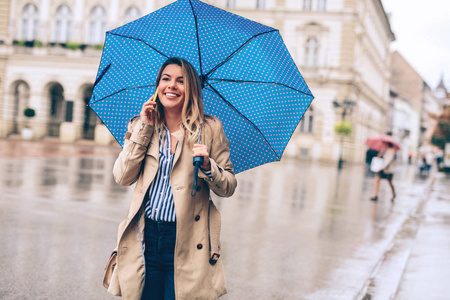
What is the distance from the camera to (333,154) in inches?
1519

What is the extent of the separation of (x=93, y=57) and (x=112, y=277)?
3760cm

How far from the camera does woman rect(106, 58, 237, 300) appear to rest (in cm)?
278

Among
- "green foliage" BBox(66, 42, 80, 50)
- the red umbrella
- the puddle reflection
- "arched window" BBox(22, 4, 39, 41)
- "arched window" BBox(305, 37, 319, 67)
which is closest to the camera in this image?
the puddle reflection

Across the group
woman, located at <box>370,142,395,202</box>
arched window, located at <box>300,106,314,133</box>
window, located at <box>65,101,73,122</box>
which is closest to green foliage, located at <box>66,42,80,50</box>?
window, located at <box>65,101,73,122</box>

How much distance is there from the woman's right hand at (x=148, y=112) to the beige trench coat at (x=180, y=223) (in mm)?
38

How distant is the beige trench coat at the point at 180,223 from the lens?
2.77 metres

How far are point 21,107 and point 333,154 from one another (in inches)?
947

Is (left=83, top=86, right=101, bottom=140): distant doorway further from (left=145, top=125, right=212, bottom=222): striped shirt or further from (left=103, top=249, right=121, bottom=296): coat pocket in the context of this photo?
(left=145, top=125, right=212, bottom=222): striped shirt

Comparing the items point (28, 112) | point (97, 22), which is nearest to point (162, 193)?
point (28, 112)

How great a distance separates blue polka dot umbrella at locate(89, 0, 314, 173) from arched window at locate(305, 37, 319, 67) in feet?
125

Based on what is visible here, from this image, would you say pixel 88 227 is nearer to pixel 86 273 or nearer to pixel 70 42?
pixel 86 273

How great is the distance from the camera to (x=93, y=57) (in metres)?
38.6

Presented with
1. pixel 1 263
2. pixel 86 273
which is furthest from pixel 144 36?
pixel 1 263

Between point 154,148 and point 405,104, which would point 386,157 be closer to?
point 154,148
